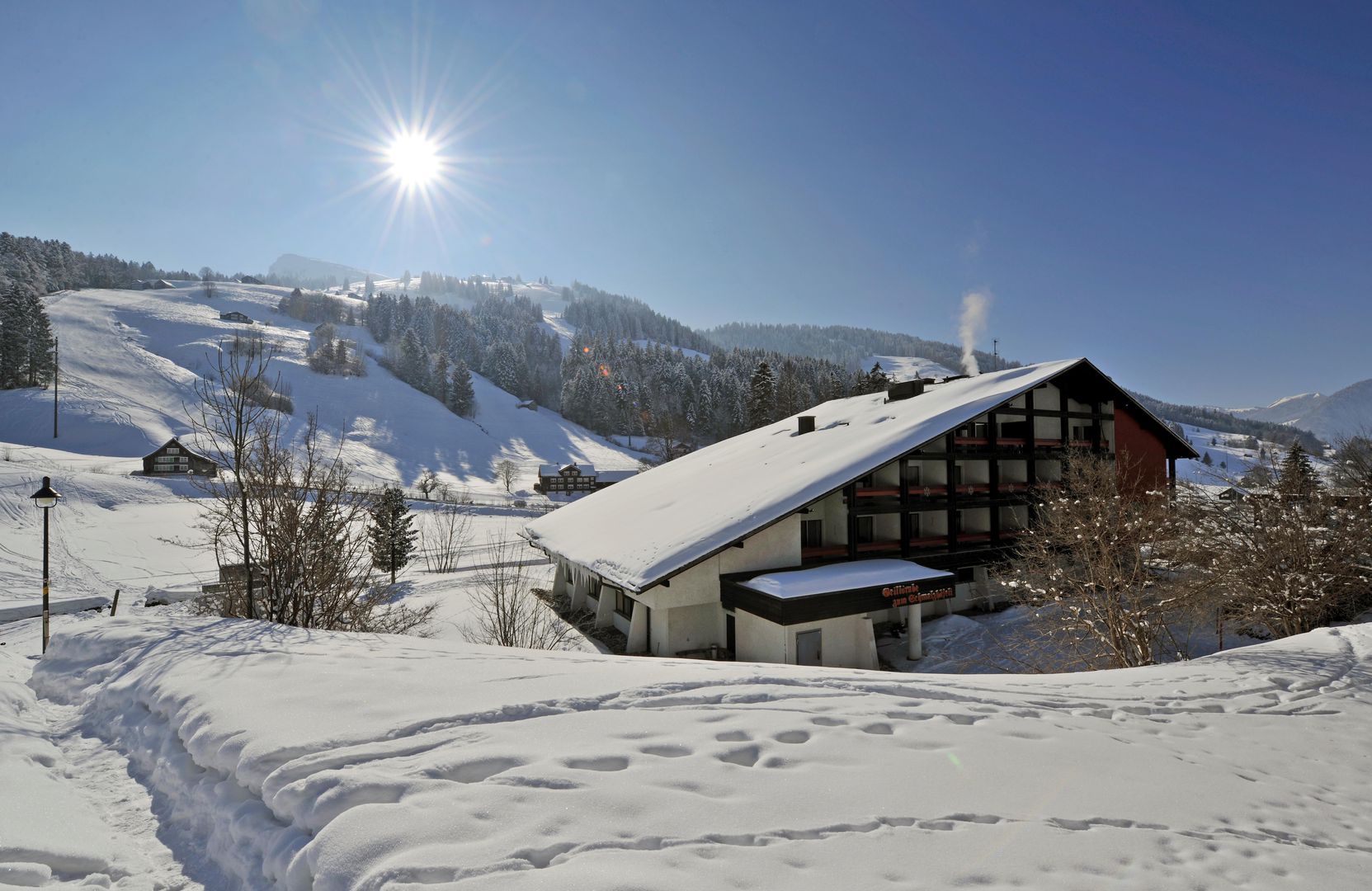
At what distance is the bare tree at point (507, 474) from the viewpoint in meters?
76.6

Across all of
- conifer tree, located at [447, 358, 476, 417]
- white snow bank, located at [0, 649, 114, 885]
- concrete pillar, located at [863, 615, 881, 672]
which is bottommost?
concrete pillar, located at [863, 615, 881, 672]

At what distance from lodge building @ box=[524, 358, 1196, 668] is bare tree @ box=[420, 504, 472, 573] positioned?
57.6 ft

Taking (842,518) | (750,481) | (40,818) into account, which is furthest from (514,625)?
(40,818)

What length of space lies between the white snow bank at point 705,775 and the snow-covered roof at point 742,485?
28.7ft

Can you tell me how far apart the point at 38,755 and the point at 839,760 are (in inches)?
285

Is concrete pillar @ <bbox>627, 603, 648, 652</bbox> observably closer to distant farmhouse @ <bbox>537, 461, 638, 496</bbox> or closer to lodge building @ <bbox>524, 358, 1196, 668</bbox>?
lodge building @ <bbox>524, 358, 1196, 668</bbox>

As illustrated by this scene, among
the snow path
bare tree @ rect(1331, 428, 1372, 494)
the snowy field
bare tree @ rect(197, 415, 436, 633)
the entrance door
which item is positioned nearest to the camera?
the snow path

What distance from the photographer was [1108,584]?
15.0 meters

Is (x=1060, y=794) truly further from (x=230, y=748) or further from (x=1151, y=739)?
(x=230, y=748)

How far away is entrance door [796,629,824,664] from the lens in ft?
55.8

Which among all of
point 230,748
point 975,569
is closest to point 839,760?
point 230,748

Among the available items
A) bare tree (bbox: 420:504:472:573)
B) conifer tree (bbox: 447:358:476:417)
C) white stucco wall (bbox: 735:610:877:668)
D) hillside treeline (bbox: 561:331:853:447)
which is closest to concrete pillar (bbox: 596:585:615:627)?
white stucco wall (bbox: 735:610:877:668)

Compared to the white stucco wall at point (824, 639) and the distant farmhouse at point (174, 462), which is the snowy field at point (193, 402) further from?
the white stucco wall at point (824, 639)

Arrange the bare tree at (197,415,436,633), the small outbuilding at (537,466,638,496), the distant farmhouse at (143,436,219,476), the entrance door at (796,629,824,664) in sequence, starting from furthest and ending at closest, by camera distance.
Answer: the small outbuilding at (537,466,638,496) < the distant farmhouse at (143,436,219,476) < the entrance door at (796,629,824,664) < the bare tree at (197,415,436,633)
